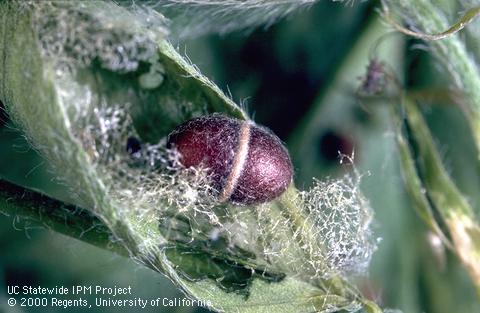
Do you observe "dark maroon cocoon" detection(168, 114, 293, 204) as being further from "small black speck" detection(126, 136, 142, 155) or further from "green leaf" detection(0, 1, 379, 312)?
"small black speck" detection(126, 136, 142, 155)

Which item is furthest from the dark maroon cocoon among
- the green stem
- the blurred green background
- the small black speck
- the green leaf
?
the blurred green background

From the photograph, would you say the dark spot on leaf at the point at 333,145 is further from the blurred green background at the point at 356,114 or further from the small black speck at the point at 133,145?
the small black speck at the point at 133,145

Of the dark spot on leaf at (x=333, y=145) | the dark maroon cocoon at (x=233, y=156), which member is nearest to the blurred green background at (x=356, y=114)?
the dark spot on leaf at (x=333, y=145)

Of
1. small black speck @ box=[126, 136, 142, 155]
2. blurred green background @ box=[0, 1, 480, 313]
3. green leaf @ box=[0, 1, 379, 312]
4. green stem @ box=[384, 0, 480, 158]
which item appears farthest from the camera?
blurred green background @ box=[0, 1, 480, 313]

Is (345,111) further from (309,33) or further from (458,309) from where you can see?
(458,309)

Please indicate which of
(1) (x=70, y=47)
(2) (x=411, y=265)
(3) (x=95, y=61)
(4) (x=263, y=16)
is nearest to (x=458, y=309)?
(2) (x=411, y=265)

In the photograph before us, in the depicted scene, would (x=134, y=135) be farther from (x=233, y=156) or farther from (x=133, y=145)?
(x=233, y=156)

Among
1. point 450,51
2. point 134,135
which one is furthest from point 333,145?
point 134,135
